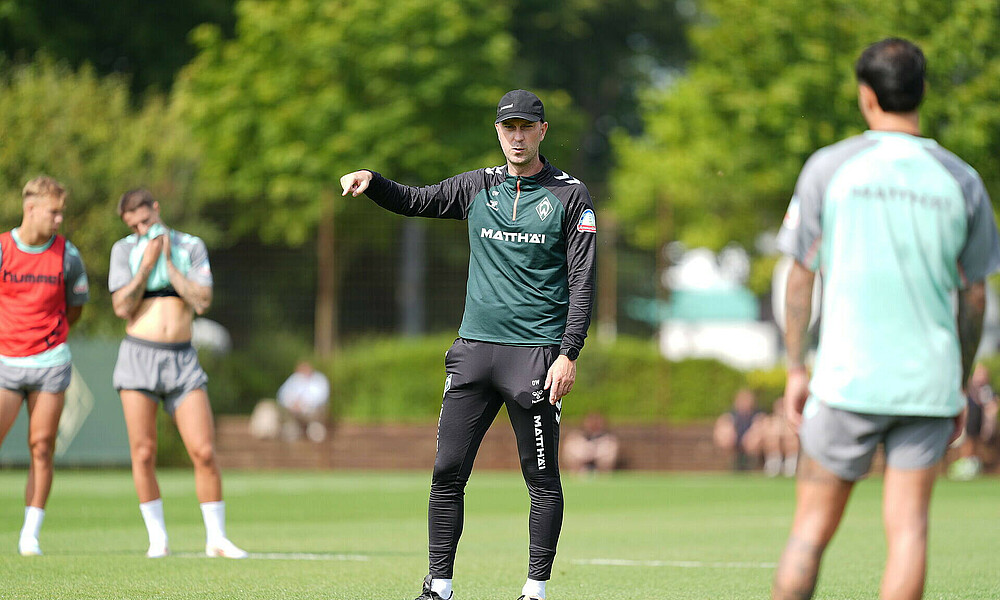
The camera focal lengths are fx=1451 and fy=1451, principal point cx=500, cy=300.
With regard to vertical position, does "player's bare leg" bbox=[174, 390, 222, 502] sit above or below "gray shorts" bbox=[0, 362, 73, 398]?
below

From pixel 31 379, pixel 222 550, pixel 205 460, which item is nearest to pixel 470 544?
pixel 222 550

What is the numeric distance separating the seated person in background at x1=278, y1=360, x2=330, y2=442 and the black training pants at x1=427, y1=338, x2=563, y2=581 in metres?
17.5

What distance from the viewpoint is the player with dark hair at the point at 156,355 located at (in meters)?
8.87

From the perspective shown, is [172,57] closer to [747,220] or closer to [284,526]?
[747,220]

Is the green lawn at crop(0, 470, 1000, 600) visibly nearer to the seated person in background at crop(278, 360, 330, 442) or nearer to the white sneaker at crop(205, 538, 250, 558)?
the white sneaker at crop(205, 538, 250, 558)

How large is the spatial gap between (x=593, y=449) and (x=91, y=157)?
32.6ft

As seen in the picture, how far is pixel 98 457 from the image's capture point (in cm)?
2188

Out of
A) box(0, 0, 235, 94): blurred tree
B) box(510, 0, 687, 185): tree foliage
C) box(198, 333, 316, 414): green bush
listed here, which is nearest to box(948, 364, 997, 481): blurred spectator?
box(198, 333, 316, 414): green bush

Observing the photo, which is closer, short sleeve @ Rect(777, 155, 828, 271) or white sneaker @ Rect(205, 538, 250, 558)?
short sleeve @ Rect(777, 155, 828, 271)

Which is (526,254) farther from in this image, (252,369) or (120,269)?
(252,369)

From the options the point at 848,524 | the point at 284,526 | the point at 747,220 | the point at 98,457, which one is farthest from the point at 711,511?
the point at 747,220

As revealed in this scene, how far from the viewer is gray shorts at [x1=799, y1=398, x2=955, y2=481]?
432 cm

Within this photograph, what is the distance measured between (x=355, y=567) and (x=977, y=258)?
5059mm

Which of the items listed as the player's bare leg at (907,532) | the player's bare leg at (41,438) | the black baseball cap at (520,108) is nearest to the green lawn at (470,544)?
the player's bare leg at (41,438)
